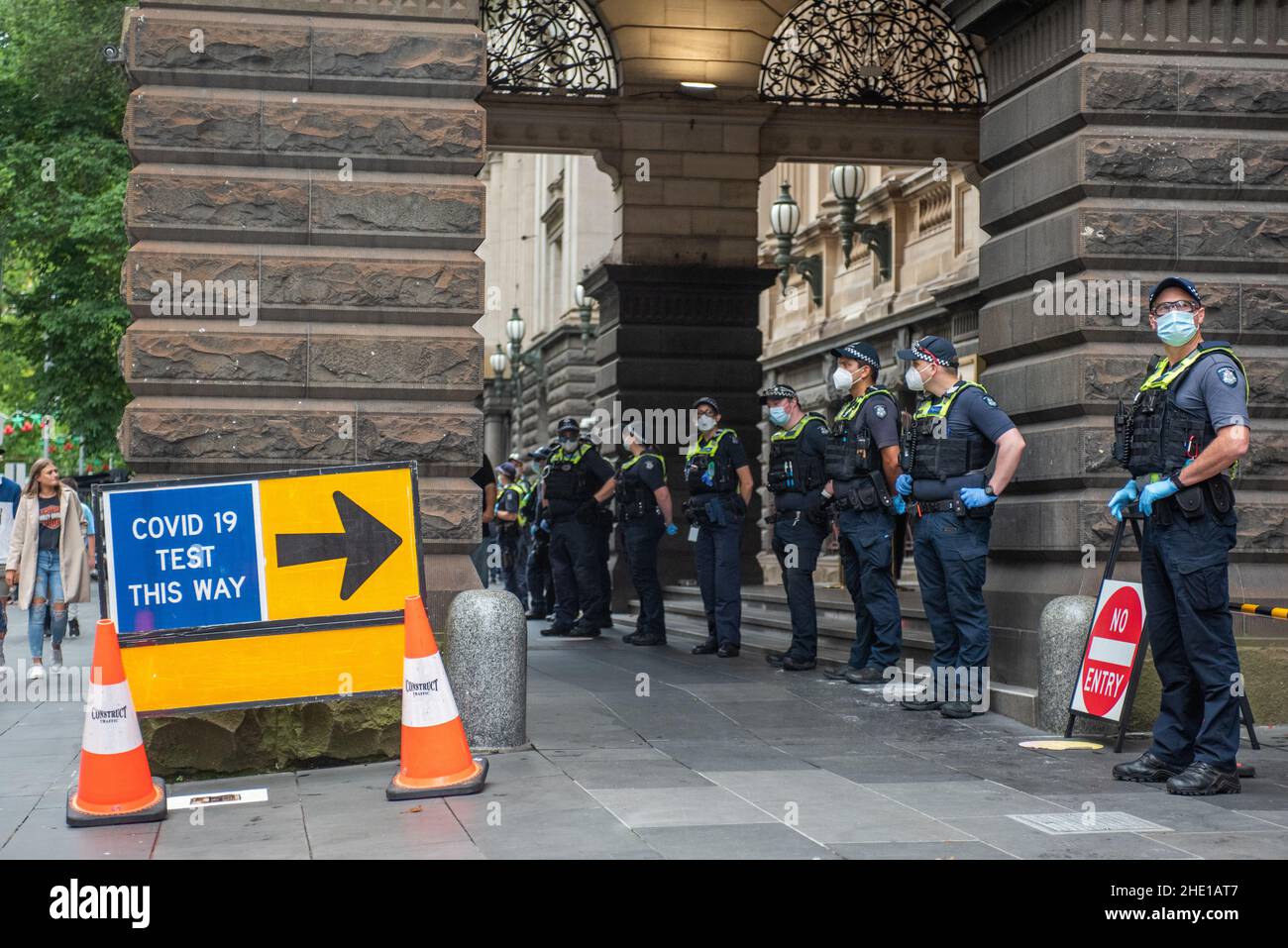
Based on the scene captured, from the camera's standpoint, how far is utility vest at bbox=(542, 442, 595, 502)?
15336 mm

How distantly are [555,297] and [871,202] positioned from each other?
53.9 ft

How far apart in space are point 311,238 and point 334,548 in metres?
1.93

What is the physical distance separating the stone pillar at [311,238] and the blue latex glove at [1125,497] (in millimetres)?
3245

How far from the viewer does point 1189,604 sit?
22.8 feet

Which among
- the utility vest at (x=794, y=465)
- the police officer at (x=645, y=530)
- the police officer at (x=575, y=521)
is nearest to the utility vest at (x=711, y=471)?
the utility vest at (x=794, y=465)

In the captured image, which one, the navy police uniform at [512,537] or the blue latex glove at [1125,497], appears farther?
the navy police uniform at [512,537]

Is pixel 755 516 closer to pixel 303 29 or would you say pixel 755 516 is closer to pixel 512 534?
pixel 512 534

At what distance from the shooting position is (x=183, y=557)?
7488 millimetres

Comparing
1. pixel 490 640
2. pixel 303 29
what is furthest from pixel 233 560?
pixel 303 29

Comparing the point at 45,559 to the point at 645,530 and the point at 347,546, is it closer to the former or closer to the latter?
the point at 645,530

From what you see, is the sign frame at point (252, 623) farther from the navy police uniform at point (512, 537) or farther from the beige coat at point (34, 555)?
the navy police uniform at point (512, 537)

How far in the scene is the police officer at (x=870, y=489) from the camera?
10633mm

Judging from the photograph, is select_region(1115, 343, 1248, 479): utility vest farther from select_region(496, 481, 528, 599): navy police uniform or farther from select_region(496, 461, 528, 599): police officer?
select_region(496, 461, 528, 599): police officer

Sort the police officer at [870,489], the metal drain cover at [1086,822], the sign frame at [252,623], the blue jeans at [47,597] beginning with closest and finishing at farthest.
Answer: the metal drain cover at [1086,822], the sign frame at [252,623], the police officer at [870,489], the blue jeans at [47,597]
